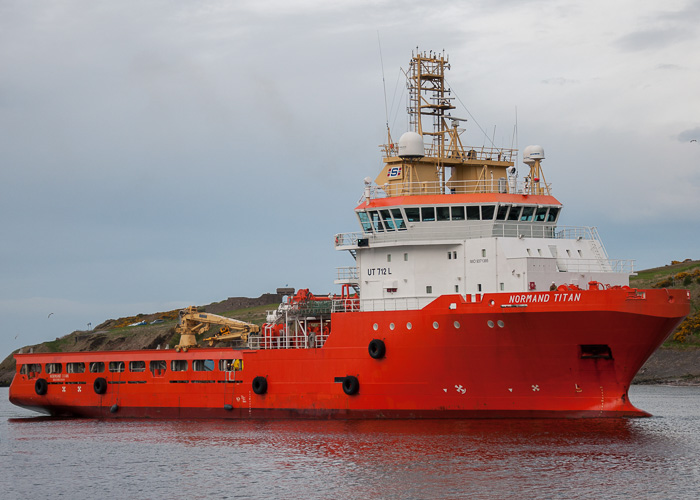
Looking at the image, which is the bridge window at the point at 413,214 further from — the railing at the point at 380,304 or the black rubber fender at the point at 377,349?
the black rubber fender at the point at 377,349

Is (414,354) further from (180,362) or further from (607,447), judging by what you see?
(180,362)

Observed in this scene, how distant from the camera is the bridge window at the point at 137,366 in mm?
37625

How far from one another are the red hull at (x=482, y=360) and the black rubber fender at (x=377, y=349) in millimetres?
159

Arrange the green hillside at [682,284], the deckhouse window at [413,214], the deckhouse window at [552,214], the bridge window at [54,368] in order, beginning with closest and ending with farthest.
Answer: the deckhouse window at [413,214], the deckhouse window at [552,214], the bridge window at [54,368], the green hillside at [682,284]

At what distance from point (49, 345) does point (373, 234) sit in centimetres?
5906

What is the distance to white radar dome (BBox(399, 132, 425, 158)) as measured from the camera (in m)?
32.9

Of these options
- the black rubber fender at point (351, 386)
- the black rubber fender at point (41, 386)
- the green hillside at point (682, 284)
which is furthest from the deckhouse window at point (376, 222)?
the green hillside at point (682, 284)

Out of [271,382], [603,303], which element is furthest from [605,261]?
[271,382]

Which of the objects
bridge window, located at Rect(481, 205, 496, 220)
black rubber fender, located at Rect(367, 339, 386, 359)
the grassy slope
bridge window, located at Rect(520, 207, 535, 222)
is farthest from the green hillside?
black rubber fender, located at Rect(367, 339, 386, 359)

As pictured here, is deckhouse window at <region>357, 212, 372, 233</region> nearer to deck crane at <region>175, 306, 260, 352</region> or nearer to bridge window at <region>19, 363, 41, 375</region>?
deck crane at <region>175, 306, 260, 352</region>

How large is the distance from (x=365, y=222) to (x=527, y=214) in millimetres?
5573

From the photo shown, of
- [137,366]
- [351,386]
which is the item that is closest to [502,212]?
[351,386]

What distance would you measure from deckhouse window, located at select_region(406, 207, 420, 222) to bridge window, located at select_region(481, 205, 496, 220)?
2.17 metres

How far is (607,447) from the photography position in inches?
1007
